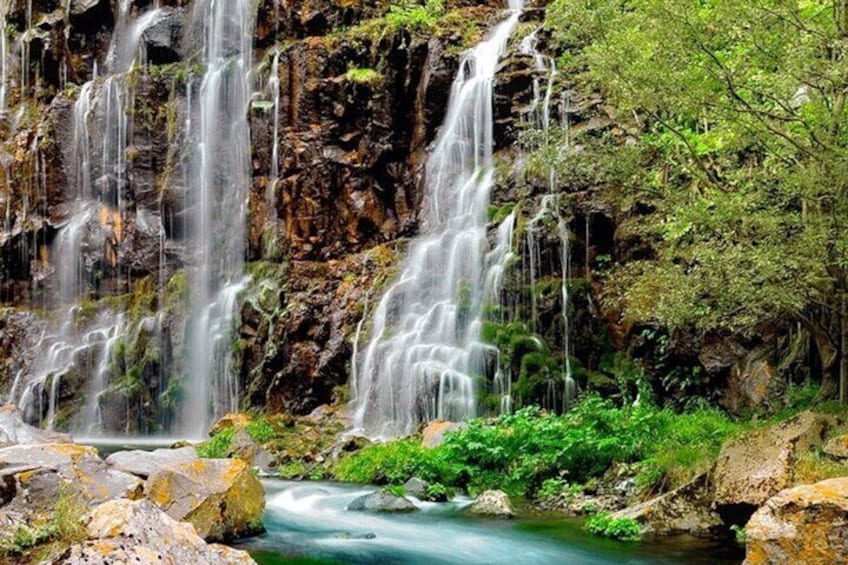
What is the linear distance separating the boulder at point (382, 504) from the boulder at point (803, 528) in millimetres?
5569

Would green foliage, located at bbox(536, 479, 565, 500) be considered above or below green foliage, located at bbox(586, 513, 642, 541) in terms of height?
below

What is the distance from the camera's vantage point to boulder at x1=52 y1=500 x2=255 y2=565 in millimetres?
4441

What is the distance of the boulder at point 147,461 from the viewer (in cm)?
963

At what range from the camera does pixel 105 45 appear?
117 ft

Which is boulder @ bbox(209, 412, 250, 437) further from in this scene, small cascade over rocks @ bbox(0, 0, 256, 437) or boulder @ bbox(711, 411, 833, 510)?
boulder @ bbox(711, 411, 833, 510)

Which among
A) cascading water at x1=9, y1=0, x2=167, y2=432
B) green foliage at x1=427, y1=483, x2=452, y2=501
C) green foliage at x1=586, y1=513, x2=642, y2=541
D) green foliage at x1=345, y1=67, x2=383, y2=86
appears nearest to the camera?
green foliage at x1=586, y1=513, x2=642, y2=541

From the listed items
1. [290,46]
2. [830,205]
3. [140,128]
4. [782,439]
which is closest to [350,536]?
Result: [782,439]

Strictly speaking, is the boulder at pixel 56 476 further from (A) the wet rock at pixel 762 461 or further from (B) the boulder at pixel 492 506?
(A) the wet rock at pixel 762 461

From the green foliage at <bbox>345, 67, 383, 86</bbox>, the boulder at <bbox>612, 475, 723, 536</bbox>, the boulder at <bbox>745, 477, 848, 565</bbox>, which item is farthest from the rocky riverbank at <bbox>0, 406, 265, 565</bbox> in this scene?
the green foliage at <bbox>345, 67, 383, 86</bbox>

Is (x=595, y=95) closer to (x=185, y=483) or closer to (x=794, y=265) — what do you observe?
(x=794, y=265)

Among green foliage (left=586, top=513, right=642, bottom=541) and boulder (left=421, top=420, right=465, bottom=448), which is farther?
boulder (left=421, top=420, right=465, bottom=448)

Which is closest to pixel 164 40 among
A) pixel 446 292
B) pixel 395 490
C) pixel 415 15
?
pixel 415 15

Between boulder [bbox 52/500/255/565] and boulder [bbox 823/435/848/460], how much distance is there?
269 inches

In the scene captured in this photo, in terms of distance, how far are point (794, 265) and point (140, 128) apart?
2769cm
